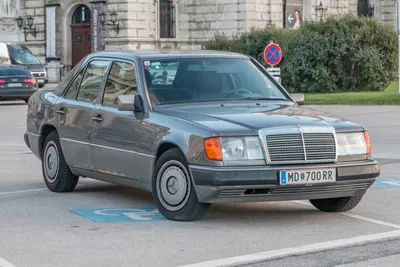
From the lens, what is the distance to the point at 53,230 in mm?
9961

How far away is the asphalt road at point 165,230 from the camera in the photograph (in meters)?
8.66

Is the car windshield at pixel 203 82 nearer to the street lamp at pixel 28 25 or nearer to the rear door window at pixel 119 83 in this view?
the rear door window at pixel 119 83

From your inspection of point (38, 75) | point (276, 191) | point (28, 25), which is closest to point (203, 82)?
point (276, 191)

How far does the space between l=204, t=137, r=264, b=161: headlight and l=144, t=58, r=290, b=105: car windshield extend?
4.31 ft

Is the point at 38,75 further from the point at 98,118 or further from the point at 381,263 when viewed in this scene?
the point at 381,263

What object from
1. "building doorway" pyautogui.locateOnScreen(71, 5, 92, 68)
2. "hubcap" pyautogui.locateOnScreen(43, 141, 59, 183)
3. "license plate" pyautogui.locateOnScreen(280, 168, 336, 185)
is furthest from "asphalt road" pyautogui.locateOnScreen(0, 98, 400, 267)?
"building doorway" pyautogui.locateOnScreen(71, 5, 92, 68)

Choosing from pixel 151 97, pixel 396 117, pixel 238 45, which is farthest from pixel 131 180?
pixel 238 45

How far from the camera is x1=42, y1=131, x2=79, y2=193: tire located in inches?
495

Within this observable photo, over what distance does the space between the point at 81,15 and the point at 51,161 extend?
44.4m

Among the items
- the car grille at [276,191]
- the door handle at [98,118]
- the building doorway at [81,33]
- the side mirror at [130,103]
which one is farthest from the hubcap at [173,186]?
the building doorway at [81,33]

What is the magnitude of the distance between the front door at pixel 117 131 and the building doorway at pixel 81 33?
44690 millimetres

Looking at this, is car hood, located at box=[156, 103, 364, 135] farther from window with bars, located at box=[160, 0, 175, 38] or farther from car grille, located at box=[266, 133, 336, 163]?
window with bars, located at box=[160, 0, 175, 38]

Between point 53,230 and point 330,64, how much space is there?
31.6m

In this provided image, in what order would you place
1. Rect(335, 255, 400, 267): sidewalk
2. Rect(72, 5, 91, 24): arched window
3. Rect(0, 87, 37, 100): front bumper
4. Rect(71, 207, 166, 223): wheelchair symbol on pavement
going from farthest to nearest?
Rect(72, 5, 91, 24): arched window → Rect(0, 87, 37, 100): front bumper → Rect(71, 207, 166, 223): wheelchair symbol on pavement → Rect(335, 255, 400, 267): sidewalk
